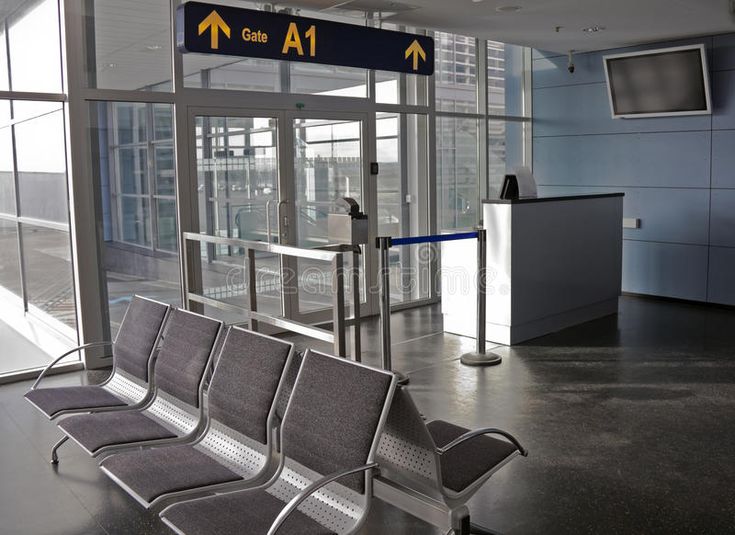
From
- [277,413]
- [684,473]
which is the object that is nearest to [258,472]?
[277,413]

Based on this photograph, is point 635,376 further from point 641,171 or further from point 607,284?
point 641,171

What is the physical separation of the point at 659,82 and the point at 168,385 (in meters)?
6.41

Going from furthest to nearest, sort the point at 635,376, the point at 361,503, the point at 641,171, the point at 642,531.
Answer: the point at 641,171, the point at 635,376, the point at 642,531, the point at 361,503

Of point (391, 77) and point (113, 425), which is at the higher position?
point (391, 77)

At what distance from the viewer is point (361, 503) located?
8.14 ft

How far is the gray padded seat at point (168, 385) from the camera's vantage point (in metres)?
3.29

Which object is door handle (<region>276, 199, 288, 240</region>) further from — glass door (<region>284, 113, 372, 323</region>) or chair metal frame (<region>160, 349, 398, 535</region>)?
chair metal frame (<region>160, 349, 398, 535</region>)

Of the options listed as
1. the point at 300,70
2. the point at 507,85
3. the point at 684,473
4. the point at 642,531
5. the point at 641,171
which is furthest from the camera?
the point at 507,85

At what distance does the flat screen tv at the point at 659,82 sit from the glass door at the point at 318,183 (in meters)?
2.95

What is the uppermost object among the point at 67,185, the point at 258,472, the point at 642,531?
→ the point at 67,185

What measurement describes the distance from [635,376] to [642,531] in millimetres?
2453

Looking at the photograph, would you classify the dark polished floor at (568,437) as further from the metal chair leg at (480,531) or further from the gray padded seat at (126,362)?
the gray padded seat at (126,362)

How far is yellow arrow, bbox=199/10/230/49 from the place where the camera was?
4.20m

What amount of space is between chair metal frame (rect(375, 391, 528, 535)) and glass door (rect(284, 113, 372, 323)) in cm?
411
